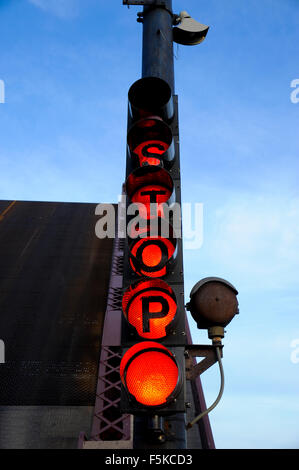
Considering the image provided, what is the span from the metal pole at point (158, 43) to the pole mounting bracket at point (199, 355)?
2.18 meters

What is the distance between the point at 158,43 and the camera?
3350 mm

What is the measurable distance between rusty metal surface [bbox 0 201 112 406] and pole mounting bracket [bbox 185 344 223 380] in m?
7.50

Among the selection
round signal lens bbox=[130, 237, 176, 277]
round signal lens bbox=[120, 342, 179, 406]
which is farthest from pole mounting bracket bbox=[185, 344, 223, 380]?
round signal lens bbox=[130, 237, 176, 277]

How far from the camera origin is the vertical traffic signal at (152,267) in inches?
79.0

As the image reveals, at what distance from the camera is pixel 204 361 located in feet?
7.91

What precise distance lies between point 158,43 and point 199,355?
2645mm

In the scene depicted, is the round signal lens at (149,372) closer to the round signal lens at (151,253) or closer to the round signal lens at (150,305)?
the round signal lens at (150,305)

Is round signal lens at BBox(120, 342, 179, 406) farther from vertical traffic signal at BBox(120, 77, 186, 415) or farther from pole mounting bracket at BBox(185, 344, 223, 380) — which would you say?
pole mounting bracket at BBox(185, 344, 223, 380)

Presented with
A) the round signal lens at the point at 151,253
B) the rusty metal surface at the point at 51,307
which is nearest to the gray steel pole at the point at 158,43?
the round signal lens at the point at 151,253
